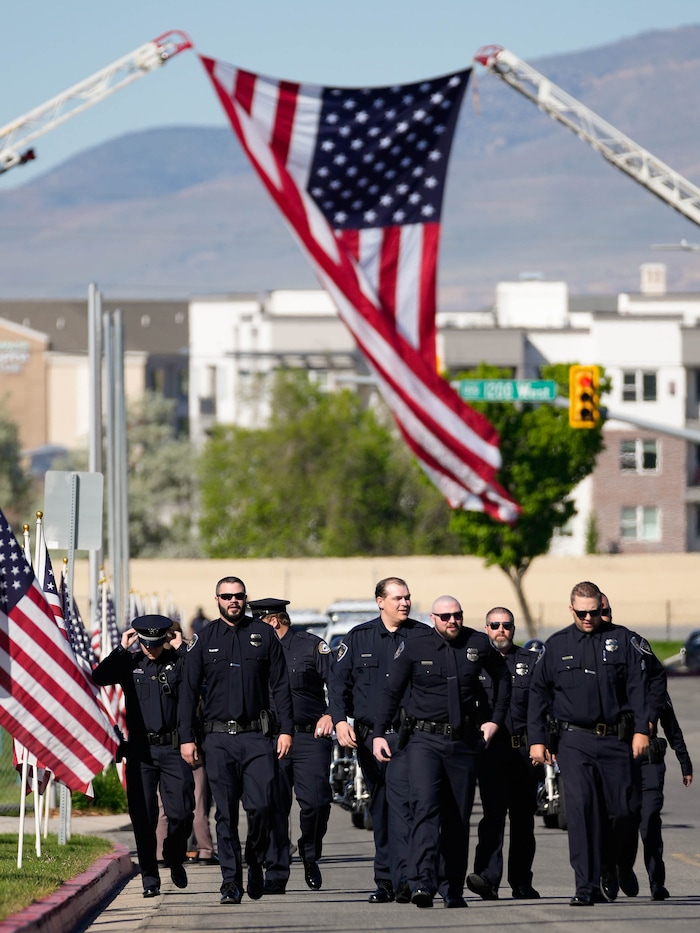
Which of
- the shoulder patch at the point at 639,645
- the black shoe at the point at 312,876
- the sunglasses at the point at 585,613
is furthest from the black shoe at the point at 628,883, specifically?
the black shoe at the point at 312,876

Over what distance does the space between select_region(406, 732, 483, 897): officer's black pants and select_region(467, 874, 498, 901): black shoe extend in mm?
230

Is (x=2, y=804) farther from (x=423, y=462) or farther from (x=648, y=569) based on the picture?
(x=648, y=569)

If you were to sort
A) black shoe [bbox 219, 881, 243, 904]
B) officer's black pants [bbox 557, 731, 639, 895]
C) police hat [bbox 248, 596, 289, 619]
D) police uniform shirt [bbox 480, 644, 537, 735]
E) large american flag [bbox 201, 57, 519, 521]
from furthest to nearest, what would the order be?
large american flag [bbox 201, 57, 519, 521] < police hat [bbox 248, 596, 289, 619] < police uniform shirt [bbox 480, 644, 537, 735] < black shoe [bbox 219, 881, 243, 904] < officer's black pants [bbox 557, 731, 639, 895]

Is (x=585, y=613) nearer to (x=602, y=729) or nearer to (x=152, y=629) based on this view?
(x=602, y=729)

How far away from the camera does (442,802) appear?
41.9 ft

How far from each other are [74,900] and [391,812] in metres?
2.16

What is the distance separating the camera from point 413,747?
42.2 feet

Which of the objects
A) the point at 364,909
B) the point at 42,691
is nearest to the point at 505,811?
the point at 364,909

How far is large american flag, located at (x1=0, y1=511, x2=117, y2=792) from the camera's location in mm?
12773

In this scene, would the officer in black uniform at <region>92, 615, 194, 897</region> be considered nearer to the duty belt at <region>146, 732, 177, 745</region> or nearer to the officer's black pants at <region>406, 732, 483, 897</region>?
the duty belt at <region>146, 732, 177, 745</region>

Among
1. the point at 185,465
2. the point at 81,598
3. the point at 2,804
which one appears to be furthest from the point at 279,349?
the point at 2,804

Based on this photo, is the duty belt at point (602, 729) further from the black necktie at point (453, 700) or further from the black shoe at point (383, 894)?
the black shoe at point (383, 894)

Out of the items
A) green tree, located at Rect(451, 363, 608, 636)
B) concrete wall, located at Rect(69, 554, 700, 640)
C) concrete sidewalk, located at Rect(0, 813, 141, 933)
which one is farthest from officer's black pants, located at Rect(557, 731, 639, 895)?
concrete wall, located at Rect(69, 554, 700, 640)

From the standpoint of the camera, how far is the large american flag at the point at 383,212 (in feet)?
55.7
